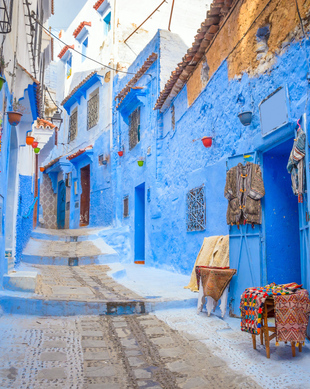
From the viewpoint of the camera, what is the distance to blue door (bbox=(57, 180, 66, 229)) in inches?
781

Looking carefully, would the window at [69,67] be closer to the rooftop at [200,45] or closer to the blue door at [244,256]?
the rooftop at [200,45]

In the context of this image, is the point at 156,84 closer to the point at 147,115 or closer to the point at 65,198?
the point at 147,115

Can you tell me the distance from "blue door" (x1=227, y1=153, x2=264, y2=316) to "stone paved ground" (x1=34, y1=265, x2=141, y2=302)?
1591 mm

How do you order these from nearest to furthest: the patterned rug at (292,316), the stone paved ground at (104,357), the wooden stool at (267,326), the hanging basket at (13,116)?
the stone paved ground at (104,357), the patterned rug at (292,316), the wooden stool at (267,326), the hanging basket at (13,116)

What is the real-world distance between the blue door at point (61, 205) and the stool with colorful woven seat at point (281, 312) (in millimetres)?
16704

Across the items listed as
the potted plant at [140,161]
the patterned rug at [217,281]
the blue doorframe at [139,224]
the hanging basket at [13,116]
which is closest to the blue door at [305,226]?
the patterned rug at [217,281]

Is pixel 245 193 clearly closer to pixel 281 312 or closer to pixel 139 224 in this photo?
pixel 281 312

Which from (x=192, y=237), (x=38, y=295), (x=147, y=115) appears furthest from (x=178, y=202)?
(x=38, y=295)

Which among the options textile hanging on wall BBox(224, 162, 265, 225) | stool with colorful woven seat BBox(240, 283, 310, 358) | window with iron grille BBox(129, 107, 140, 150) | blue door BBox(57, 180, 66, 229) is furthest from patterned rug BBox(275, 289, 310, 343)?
blue door BBox(57, 180, 66, 229)

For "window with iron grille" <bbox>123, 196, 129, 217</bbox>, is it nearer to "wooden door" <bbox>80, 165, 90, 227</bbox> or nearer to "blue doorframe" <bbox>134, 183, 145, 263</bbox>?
"blue doorframe" <bbox>134, 183, 145, 263</bbox>

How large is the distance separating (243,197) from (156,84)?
6.94m

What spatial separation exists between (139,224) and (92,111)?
6724 millimetres

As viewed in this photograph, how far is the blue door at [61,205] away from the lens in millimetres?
19825

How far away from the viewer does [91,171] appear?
16500mm
